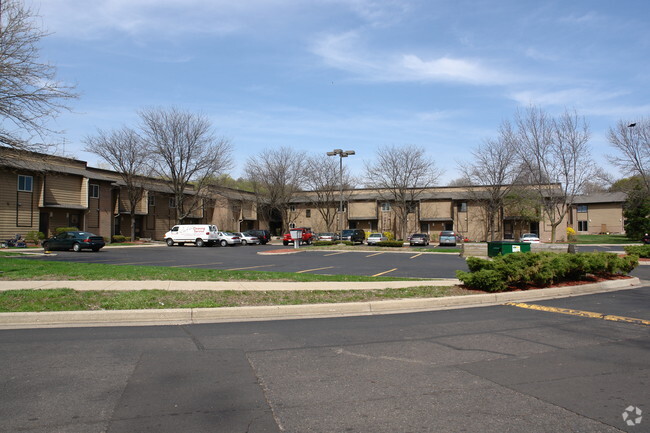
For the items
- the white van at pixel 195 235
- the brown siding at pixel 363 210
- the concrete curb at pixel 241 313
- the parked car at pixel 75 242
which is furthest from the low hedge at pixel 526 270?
the brown siding at pixel 363 210

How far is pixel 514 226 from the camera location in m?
57.0

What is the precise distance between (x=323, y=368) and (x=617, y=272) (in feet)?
46.9

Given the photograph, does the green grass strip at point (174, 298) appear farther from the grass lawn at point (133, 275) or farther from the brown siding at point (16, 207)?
the brown siding at point (16, 207)

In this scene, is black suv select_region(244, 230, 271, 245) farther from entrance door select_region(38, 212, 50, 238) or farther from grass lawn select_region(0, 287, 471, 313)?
grass lawn select_region(0, 287, 471, 313)

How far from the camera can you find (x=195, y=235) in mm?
42375

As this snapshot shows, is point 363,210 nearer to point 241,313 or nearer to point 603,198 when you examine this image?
point 603,198

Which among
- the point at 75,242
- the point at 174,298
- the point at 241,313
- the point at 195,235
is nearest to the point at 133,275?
the point at 174,298

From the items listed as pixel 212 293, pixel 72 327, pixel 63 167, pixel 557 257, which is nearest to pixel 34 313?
pixel 72 327

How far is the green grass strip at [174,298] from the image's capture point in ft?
30.4

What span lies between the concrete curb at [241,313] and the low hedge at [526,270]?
1.75ft

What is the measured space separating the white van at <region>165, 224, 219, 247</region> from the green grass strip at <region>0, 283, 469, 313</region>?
3187 cm

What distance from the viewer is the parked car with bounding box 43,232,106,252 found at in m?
30.6

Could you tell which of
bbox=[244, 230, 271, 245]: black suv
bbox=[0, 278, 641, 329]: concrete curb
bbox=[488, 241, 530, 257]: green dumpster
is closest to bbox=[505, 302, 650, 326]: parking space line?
bbox=[0, 278, 641, 329]: concrete curb

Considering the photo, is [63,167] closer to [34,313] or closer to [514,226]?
[34,313]
